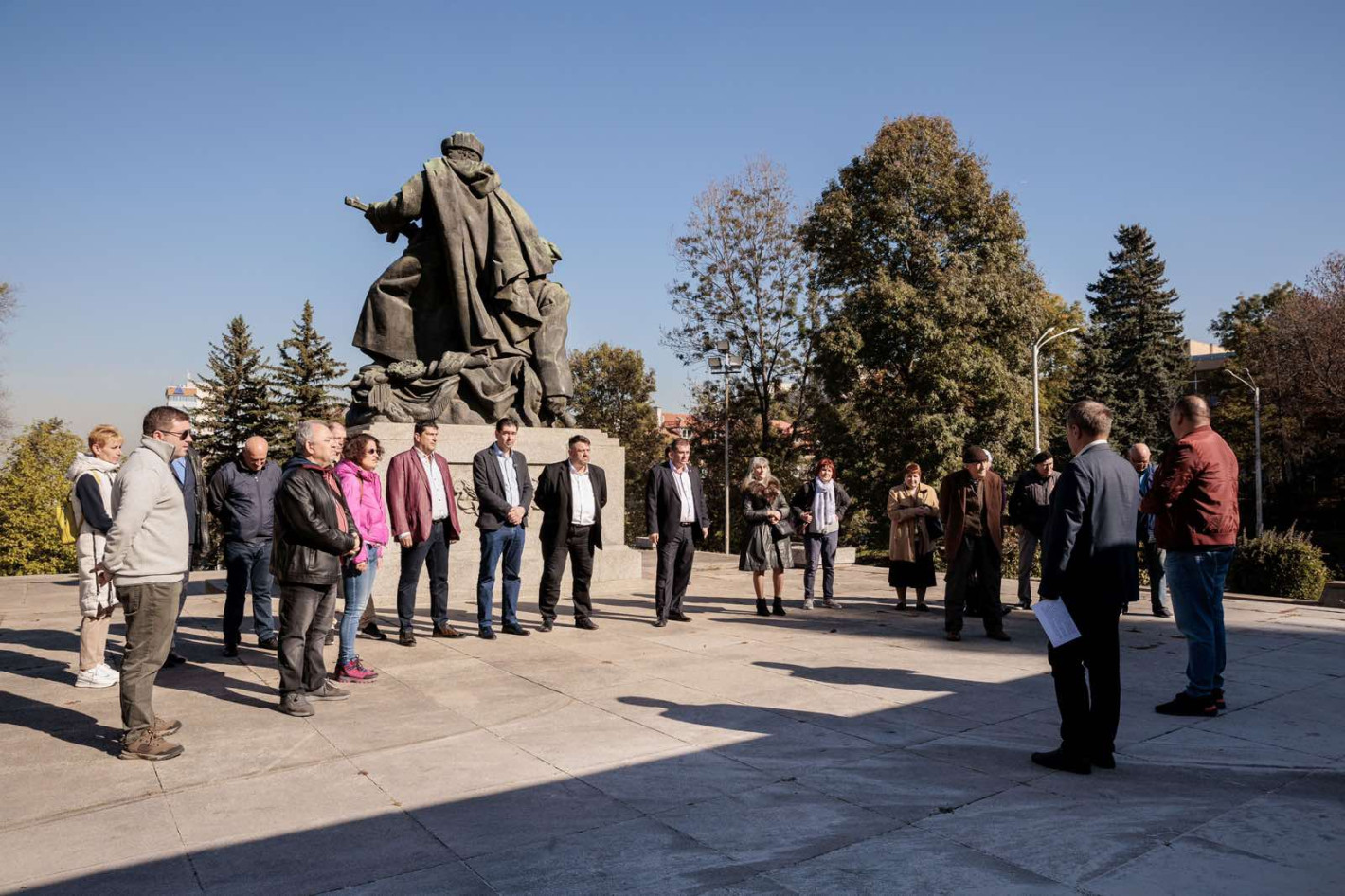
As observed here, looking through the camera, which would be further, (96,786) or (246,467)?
(246,467)

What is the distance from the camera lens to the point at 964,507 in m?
8.22

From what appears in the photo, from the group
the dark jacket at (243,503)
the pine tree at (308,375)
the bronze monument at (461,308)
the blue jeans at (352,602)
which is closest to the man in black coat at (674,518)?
the bronze monument at (461,308)

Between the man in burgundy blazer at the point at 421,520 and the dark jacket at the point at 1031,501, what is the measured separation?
582cm

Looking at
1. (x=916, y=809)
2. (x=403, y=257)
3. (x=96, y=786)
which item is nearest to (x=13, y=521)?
(x=403, y=257)

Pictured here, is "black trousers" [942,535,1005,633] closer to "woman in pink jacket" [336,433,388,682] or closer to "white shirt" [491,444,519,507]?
A: "white shirt" [491,444,519,507]

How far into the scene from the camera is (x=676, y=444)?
29.6ft

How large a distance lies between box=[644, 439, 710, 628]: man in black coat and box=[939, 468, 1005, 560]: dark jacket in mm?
2365

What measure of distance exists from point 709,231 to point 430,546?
28401 millimetres

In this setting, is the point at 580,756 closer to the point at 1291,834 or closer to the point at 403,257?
the point at 1291,834

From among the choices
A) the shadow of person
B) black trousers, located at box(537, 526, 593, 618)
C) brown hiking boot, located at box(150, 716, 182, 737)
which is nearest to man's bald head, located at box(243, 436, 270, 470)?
black trousers, located at box(537, 526, 593, 618)

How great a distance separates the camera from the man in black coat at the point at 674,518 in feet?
29.1

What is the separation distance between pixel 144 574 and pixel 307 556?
1.02m

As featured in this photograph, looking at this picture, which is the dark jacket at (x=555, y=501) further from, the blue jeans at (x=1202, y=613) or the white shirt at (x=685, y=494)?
the blue jeans at (x=1202, y=613)

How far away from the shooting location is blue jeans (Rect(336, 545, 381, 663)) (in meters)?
6.35
